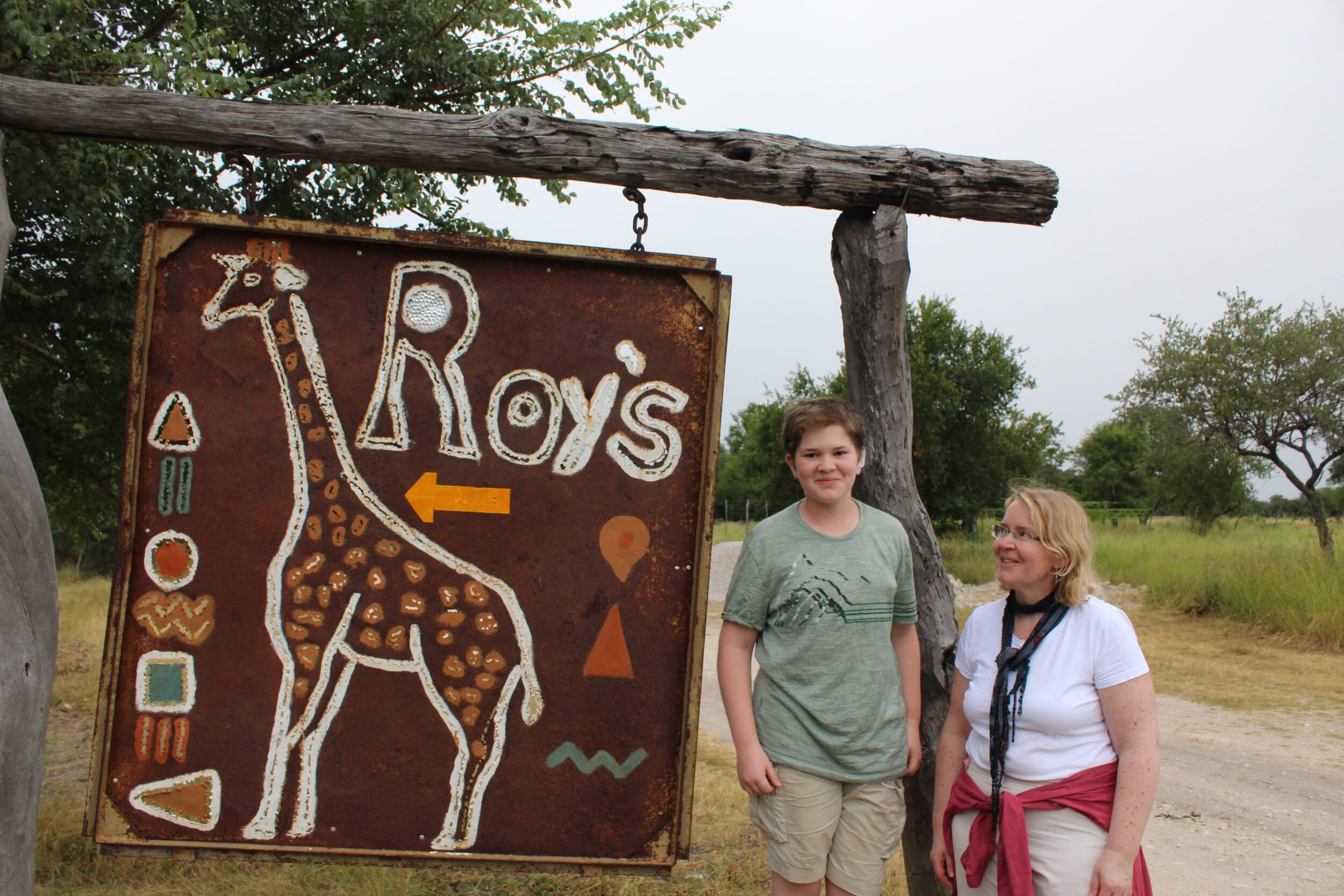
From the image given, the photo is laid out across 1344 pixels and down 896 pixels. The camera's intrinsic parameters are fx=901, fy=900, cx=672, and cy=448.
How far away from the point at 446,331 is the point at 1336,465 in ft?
56.5

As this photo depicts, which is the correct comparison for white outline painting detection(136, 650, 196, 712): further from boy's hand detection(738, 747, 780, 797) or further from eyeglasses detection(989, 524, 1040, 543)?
eyeglasses detection(989, 524, 1040, 543)

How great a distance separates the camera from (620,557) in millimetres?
2396

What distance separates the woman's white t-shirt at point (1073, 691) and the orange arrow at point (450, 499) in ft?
4.40

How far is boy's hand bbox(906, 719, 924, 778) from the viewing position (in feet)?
7.62

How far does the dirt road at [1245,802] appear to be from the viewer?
433 centimetres

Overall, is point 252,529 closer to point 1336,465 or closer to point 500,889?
point 500,889

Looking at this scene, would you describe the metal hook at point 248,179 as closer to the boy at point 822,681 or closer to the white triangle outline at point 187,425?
the white triangle outline at point 187,425

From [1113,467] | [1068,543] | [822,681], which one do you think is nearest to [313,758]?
→ [822,681]

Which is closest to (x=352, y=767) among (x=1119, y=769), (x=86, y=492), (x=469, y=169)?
(x=469, y=169)

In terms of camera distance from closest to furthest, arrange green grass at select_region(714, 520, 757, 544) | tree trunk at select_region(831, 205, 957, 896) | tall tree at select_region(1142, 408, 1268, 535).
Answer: tree trunk at select_region(831, 205, 957, 896) < tall tree at select_region(1142, 408, 1268, 535) < green grass at select_region(714, 520, 757, 544)

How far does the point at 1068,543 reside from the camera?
2.08 metres

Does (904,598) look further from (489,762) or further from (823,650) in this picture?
(489,762)

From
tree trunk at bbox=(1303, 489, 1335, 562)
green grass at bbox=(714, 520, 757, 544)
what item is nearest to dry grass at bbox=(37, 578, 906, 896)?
tree trunk at bbox=(1303, 489, 1335, 562)

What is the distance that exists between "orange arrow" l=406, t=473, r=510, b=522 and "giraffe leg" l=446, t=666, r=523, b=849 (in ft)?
1.41
